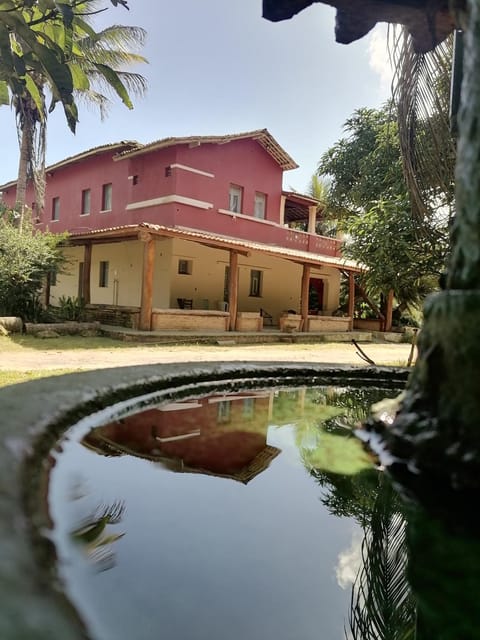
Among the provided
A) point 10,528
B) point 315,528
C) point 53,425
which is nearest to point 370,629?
point 315,528

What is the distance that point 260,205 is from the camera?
776 inches

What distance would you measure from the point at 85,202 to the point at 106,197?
1.73 meters

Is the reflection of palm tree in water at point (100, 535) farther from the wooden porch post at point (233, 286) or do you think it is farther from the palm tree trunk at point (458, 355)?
the wooden porch post at point (233, 286)

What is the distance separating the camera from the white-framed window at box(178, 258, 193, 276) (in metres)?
17.2

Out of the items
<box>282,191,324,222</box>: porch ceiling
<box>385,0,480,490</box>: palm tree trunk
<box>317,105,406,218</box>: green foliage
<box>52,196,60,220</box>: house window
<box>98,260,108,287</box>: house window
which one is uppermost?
<box>317,105,406,218</box>: green foliage

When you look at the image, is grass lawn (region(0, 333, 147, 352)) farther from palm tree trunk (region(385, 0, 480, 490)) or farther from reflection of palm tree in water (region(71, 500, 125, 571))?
palm tree trunk (region(385, 0, 480, 490))

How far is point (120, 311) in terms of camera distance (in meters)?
15.2

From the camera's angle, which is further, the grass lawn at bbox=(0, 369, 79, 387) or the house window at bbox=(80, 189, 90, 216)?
the house window at bbox=(80, 189, 90, 216)

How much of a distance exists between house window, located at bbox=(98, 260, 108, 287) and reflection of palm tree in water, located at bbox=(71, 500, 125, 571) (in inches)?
746

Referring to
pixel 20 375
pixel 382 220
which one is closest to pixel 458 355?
pixel 20 375

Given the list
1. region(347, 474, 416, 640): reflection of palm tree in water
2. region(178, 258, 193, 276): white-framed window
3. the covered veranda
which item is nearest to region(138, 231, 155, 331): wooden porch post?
the covered veranda

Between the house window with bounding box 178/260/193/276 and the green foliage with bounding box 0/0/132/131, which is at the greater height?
the green foliage with bounding box 0/0/132/131

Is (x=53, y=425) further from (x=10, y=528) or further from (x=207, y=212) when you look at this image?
(x=207, y=212)

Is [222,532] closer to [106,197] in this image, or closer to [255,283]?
[255,283]
